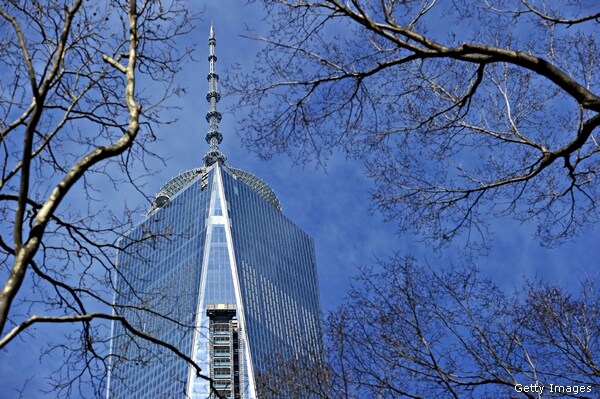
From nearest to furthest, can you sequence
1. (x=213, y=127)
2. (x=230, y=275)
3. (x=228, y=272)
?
1. (x=230, y=275)
2. (x=228, y=272)
3. (x=213, y=127)

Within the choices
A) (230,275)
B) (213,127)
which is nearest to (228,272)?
(230,275)

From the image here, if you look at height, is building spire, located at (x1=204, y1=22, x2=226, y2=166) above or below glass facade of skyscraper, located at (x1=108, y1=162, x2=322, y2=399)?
above

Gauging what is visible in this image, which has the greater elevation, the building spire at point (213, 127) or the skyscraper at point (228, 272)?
the building spire at point (213, 127)

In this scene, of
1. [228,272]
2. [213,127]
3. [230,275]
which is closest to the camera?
[230,275]

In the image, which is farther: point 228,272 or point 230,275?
point 228,272

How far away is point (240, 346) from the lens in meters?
97.4

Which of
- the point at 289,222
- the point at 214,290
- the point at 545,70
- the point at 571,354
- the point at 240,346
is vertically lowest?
the point at 571,354

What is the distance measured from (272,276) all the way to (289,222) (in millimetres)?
16249

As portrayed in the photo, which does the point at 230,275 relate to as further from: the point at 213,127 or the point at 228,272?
the point at 213,127

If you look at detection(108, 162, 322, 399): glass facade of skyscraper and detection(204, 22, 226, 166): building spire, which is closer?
detection(108, 162, 322, 399): glass facade of skyscraper

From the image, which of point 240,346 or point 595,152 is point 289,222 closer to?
point 240,346

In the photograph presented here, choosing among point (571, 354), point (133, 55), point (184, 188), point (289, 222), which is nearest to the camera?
point (133, 55)

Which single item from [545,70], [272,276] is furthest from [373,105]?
[272,276]

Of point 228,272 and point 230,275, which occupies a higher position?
point 228,272
